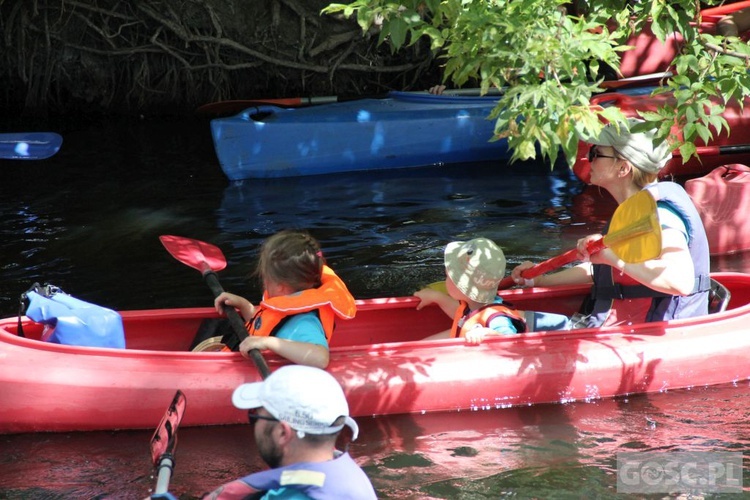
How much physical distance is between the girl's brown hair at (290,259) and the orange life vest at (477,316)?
2.54 ft

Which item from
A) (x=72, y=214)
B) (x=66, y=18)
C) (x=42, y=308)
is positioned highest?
(x=66, y=18)

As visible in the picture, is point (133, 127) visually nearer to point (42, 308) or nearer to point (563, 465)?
point (42, 308)

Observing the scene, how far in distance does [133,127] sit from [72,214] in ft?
12.5

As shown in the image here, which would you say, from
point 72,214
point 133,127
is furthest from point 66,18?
point 72,214

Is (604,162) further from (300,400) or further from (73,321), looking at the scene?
(73,321)

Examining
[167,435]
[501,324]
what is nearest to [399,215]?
[501,324]

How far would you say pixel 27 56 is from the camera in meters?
11.3

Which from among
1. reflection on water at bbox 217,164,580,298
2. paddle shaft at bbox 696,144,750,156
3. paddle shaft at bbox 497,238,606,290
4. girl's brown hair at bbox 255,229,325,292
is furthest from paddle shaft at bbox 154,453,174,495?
paddle shaft at bbox 696,144,750,156

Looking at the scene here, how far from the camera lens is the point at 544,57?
3.04 metres

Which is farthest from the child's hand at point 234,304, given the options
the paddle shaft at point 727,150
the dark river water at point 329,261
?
the paddle shaft at point 727,150

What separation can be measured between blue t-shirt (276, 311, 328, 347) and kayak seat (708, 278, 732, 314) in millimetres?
1812

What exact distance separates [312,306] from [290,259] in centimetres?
20

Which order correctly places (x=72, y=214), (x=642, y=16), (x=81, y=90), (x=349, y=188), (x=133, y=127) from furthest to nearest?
(x=81, y=90) → (x=133, y=127) → (x=349, y=188) → (x=72, y=214) → (x=642, y=16)

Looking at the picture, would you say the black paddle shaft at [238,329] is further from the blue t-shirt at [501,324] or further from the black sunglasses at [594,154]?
the black sunglasses at [594,154]
